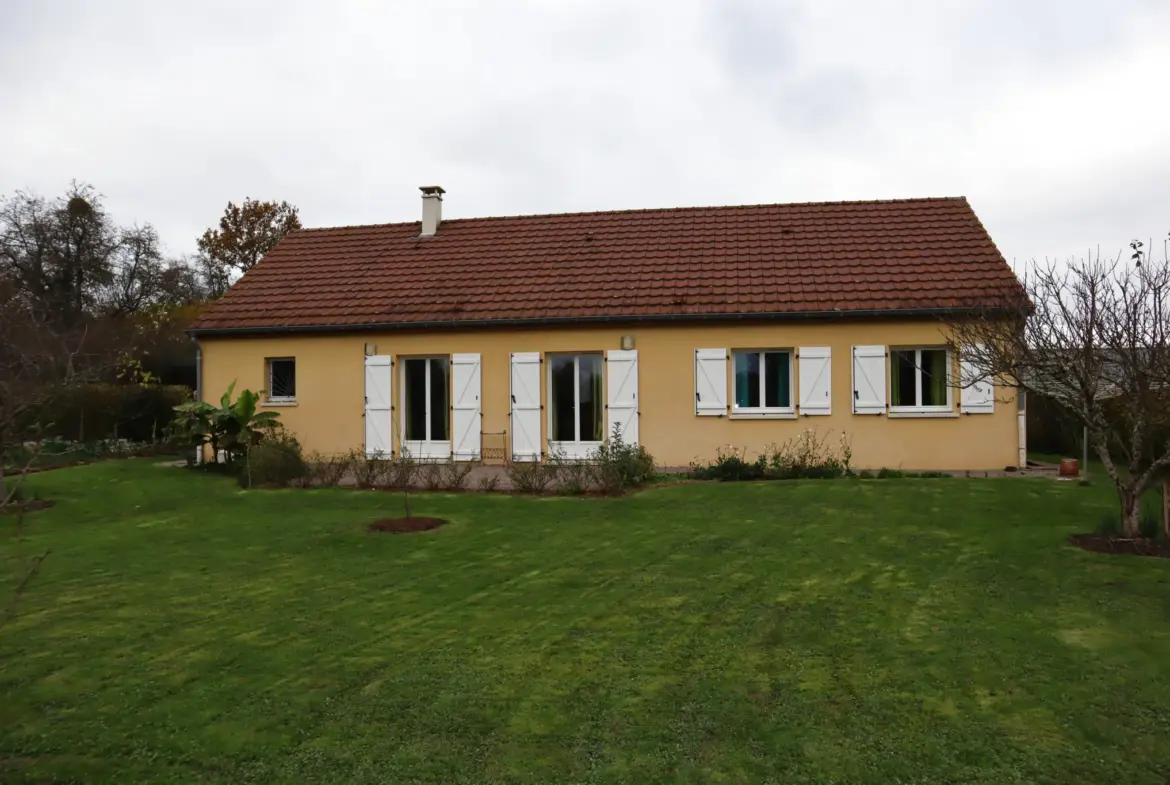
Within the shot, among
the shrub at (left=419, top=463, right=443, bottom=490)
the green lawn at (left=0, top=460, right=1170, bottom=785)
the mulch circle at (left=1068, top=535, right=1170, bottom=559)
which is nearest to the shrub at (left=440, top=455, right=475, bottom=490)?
the shrub at (left=419, top=463, right=443, bottom=490)

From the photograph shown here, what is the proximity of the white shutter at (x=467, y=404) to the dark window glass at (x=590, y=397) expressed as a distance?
195 centimetres

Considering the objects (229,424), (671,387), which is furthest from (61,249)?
(671,387)

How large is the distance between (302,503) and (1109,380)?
31.3 feet

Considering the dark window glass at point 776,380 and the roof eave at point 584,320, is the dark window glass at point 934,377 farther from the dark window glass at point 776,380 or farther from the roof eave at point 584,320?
the dark window glass at point 776,380

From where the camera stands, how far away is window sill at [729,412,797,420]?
1482 cm

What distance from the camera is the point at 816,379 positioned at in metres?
14.7

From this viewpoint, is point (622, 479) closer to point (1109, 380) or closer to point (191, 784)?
point (1109, 380)

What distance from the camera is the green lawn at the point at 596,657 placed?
3715 mm

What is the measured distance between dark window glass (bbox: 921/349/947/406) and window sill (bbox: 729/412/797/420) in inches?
91.4

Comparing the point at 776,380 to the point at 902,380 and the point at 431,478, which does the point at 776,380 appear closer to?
the point at 902,380

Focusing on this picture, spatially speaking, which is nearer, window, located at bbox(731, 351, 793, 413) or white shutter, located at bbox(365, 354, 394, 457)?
window, located at bbox(731, 351, 793, 413)

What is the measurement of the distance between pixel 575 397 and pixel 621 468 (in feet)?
12.4

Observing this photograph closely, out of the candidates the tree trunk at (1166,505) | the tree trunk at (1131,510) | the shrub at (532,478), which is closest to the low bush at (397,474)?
the shrub at (532,478)

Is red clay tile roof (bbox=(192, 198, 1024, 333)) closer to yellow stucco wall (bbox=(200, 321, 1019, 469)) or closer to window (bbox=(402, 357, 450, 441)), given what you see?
yellow stucco wall (bbox=(200, 321, 1019, 469))
